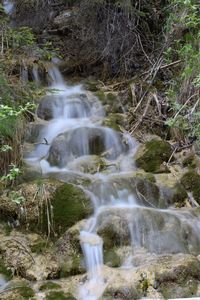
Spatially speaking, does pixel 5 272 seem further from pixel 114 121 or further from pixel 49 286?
pixel 114 121

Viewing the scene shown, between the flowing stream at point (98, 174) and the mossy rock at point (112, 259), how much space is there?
0.21 feet

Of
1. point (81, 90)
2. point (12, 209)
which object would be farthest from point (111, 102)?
point (12, 209)

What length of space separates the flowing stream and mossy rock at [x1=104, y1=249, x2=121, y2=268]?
65 mm

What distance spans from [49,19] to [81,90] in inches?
115

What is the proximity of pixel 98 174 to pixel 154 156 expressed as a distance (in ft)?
3.07

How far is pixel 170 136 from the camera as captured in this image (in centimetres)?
706

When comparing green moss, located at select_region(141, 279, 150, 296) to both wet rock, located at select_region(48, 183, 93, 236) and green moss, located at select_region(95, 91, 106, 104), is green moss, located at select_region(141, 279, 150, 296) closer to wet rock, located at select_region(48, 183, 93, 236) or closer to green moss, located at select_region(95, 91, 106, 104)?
wet rock, located at select_region(48, 183, 93, 236)

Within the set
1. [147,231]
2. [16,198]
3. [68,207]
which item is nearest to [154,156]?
[147,231]

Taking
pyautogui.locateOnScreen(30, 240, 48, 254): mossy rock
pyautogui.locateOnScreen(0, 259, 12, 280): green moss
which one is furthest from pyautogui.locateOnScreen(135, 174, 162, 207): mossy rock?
pyautogui.locateOnScreen(0, 259, 12, 280): green moss

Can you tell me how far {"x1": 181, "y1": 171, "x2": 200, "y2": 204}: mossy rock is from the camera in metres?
5.84

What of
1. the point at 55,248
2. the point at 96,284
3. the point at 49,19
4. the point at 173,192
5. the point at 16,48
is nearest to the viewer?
the point at 96,284

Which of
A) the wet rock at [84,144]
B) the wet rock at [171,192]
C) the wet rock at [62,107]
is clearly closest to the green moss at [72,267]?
the wet rock at [171,192]

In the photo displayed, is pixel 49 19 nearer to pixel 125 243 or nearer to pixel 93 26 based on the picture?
pixel 93 26

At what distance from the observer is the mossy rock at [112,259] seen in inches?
180
